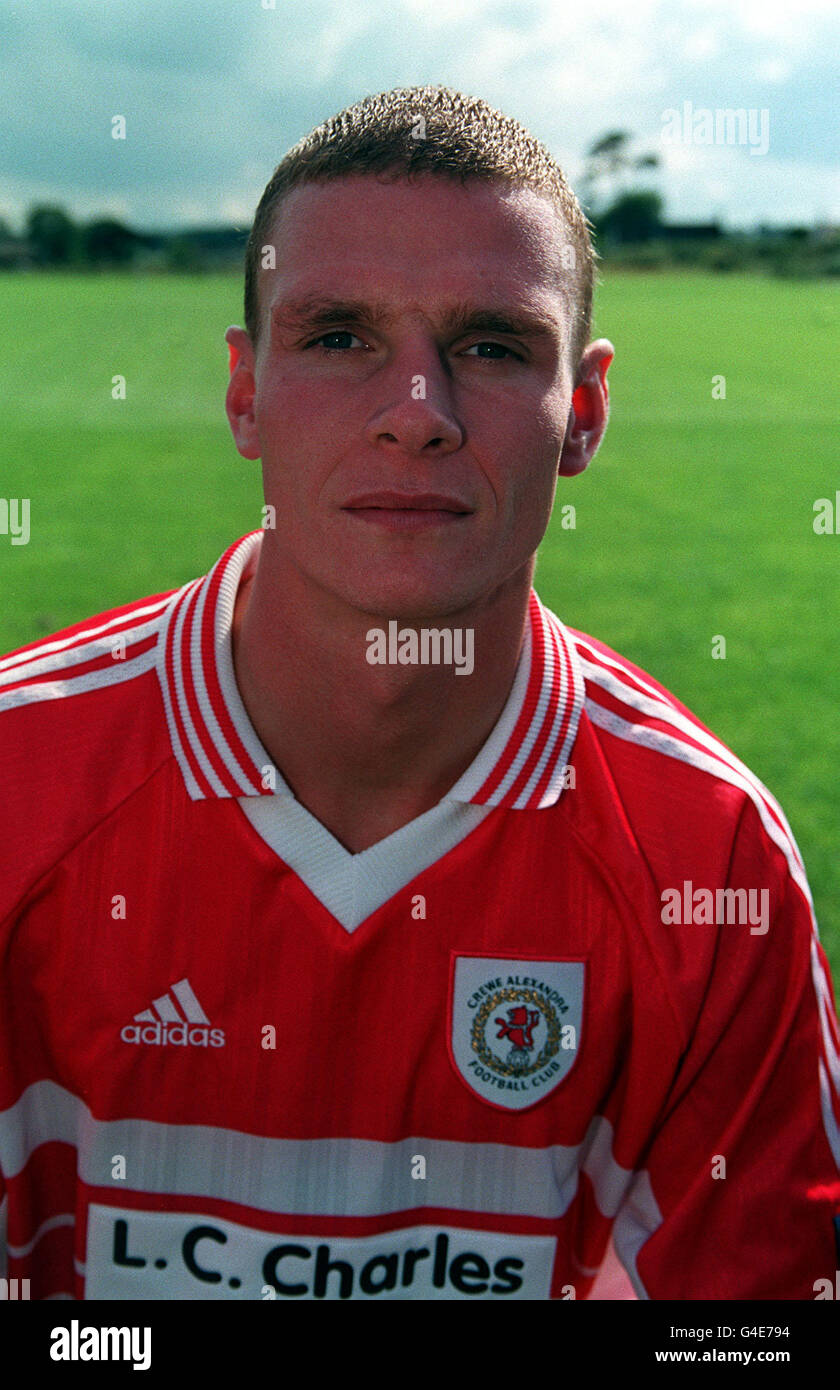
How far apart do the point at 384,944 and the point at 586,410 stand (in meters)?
0.82

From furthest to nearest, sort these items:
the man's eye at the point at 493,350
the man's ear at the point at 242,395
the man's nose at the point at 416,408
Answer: the man's ear at the point at 242,395 < the man's eye at the point at 493,350 < the man's nose at the point at 416,408

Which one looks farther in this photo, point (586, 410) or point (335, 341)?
point (586, 410)

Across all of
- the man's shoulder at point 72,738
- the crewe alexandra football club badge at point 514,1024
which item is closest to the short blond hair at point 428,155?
the man's shoulder at point 72,738

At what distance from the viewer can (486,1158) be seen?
1763 mm

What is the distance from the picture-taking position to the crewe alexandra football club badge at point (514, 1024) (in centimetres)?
174

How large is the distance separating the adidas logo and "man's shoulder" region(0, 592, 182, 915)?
236 mm

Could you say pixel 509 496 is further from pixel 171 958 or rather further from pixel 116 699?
pixel 171 958

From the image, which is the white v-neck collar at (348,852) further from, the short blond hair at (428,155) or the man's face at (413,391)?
the short blond hair at (428,155)

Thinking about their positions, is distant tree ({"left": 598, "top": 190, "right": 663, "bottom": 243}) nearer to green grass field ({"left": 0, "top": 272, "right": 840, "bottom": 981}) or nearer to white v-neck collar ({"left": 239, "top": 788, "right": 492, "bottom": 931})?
green grass field ({"left": 0, "top": 272, "right": 840, "bottom": 981})

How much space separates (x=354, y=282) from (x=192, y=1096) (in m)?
1.07

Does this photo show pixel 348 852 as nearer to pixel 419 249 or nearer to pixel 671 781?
pixel 671 781

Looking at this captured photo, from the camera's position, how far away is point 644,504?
531 inches

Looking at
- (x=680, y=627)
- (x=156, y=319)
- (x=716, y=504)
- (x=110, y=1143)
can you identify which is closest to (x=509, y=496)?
(x=110, y=1143)

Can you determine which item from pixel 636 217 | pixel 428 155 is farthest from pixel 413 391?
pixel 636 217
